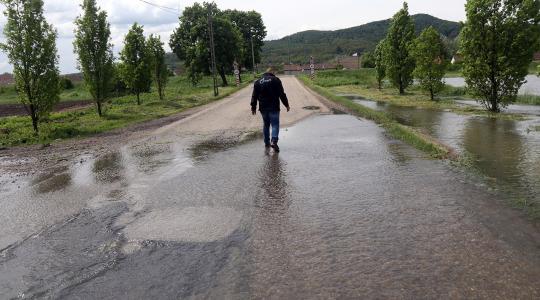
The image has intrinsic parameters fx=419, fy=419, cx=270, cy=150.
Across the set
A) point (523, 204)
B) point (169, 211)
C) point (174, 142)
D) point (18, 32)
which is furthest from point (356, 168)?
point (18, 32)

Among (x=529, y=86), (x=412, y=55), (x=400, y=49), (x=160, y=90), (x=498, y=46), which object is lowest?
(x=529, y=86)

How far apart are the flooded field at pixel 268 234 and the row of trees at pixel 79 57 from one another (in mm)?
9773

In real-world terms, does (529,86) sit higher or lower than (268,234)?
higher

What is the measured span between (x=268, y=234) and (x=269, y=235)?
0.03 metres

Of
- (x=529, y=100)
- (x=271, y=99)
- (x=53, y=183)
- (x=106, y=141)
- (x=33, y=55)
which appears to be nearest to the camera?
(x=53, y=183)

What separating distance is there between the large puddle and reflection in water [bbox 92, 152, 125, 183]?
6.35 meters

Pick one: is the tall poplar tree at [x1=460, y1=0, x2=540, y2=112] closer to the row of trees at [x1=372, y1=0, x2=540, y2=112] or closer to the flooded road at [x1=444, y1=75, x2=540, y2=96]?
the row of trees at [x1=372, y1=0, x2=540, y2=112]

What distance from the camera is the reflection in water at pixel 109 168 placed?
25.1 feet

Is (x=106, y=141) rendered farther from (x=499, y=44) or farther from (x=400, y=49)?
(x=400, y=49)

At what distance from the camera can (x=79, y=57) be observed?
21922 millimetres

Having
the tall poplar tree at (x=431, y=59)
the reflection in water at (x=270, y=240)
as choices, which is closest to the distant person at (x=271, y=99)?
the reflection in water at (x=270, y=240)

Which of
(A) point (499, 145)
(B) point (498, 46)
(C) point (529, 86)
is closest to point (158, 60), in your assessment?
(B) point (498, 46)

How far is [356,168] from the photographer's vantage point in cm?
749

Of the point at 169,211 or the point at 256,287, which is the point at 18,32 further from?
the point at 256,287
